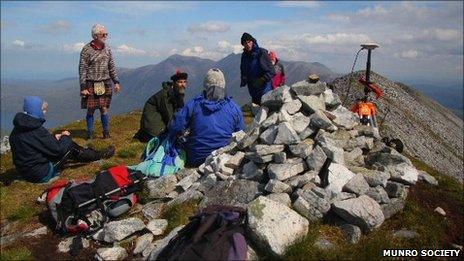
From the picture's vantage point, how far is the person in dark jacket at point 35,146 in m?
11.9

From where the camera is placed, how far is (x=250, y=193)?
31.8 ft

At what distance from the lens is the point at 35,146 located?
1207 centimetres

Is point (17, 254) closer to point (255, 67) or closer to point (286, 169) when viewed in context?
point (286, 169)

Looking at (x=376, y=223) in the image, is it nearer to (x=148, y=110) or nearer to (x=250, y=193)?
(x=250, y=193)

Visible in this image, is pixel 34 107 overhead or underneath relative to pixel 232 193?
overhead

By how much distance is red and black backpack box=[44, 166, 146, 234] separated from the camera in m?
9.62

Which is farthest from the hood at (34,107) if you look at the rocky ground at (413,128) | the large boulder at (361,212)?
the rocky ground at (413,128)

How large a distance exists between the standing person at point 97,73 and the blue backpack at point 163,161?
437cm

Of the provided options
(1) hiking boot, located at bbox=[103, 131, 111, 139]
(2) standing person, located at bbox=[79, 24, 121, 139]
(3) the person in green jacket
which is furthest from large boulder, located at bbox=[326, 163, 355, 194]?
(1) hiking boot, located at bbox=[103, 131, 111, 139]

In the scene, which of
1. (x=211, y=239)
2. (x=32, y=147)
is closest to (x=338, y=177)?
(x=211, y=239)

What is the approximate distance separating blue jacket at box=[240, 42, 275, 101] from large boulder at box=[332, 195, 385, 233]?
968cm

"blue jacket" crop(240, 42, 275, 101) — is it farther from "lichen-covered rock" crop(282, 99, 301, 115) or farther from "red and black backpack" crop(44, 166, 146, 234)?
"red and black backpack" crop(44, 166, 146, 234)

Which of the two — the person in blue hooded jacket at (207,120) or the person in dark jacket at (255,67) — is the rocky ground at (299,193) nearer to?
the person in blue hooded jacket at (207,120)

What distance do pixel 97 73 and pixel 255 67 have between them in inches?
268
